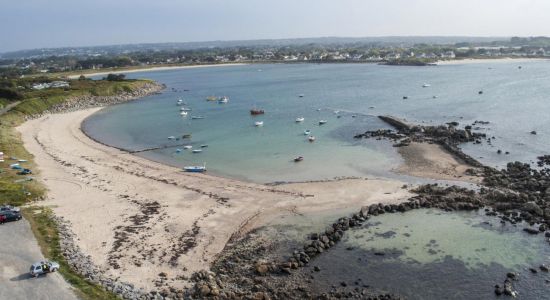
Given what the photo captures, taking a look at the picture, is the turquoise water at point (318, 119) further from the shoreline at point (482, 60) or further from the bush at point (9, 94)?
the shoreline at point (482, 60)

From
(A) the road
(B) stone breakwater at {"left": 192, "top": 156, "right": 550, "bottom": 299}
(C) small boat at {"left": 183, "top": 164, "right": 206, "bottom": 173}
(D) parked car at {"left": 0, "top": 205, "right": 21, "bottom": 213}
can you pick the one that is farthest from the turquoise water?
(A) the road

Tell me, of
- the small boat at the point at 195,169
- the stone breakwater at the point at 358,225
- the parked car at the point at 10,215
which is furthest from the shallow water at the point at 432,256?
the parked car at the point at 10,215

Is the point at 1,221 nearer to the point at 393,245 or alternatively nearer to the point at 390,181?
the point at 393,245

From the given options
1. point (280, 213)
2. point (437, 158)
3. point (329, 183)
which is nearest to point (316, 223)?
point (280, 213)

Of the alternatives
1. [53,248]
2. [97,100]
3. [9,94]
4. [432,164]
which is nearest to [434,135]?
[432,164]

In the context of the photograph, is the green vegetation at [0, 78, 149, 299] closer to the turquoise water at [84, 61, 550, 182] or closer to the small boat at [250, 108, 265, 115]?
the turquoise water at [84, 61, 550, 182]
